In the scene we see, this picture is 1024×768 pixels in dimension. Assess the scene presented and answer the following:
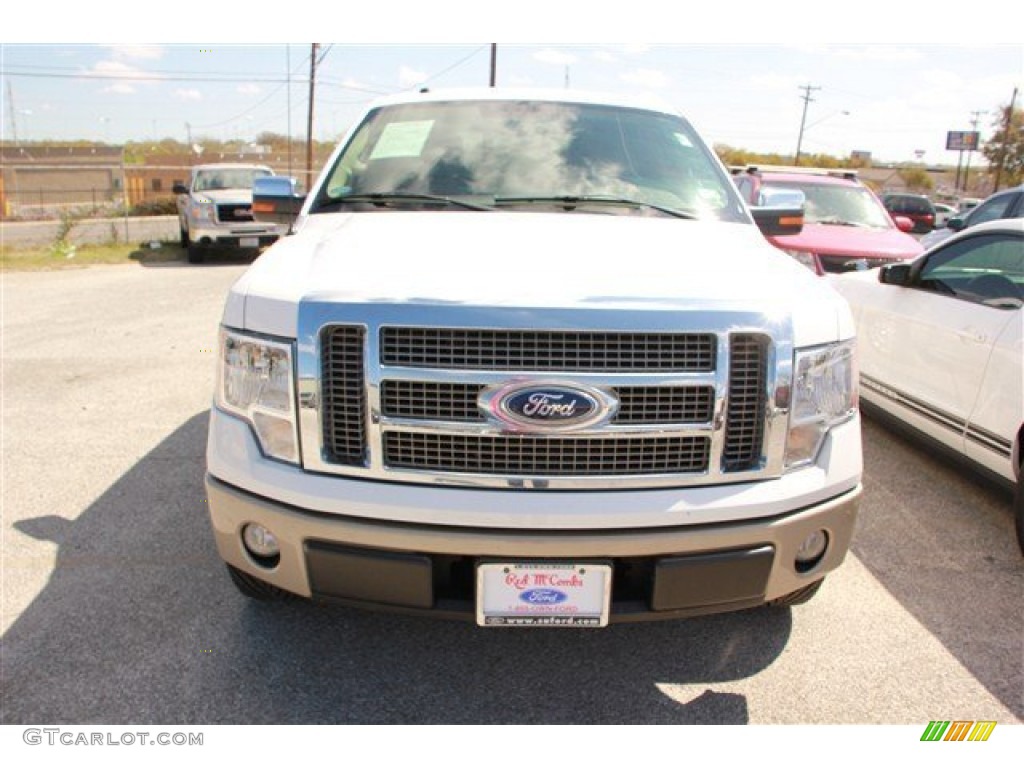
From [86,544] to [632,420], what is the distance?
2753 millimetres

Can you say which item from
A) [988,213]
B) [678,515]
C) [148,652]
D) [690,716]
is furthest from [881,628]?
[988,213]

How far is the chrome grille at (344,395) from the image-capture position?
230cm

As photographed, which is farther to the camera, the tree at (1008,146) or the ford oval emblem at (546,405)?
the tree at (1008,146)

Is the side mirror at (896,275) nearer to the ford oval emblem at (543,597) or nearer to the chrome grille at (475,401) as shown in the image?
the chrome grille at (475,401)

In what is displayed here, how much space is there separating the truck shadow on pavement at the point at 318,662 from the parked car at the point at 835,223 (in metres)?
4.60

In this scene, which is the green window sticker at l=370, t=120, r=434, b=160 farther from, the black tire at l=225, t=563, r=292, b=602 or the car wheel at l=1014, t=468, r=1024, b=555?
the car wheel at l=1014, t=468, r=1024, b=555

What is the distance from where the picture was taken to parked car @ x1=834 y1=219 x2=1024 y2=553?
390 centimetres

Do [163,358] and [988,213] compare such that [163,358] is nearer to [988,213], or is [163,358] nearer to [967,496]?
[967,496]

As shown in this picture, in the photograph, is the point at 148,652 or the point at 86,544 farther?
the point at 86,544

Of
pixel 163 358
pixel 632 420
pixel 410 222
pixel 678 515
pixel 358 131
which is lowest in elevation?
pixel 163 358

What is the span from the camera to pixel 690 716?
260cm

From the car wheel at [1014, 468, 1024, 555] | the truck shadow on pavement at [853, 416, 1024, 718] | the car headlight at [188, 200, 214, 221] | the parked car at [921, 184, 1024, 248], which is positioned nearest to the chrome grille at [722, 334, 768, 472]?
the truck shadow on pavement at [853, 416, 1024, 718]

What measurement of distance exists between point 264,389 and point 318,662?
1046mm

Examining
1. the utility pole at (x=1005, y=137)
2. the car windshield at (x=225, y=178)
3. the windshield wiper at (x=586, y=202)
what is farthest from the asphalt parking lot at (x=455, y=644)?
the utility pole at (x=1005, y=137)
